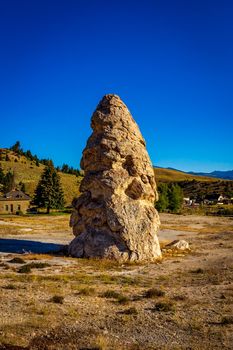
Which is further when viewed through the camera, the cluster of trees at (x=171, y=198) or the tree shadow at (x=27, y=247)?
the cluster of trees at (x=171, y=198)

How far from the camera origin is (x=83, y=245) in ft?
117

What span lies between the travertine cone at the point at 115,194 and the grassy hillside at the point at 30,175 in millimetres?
103904

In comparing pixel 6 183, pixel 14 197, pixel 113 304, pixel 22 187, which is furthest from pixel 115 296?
pixel 22 187

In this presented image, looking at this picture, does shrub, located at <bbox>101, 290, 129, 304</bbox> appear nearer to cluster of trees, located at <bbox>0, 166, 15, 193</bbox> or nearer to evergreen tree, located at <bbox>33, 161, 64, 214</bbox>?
evergreen tree, located at <bbox>33, 161, 64, 214</bbox>

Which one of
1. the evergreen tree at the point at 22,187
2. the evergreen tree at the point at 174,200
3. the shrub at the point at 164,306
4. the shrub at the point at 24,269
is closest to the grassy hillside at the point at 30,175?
the evergreen tree at the point at 22,187

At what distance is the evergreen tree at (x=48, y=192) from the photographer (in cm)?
10488

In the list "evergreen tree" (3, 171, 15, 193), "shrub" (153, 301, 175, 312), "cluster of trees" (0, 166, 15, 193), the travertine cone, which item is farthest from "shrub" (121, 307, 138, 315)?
"evergreen tree" (3, 171, 15, 193)

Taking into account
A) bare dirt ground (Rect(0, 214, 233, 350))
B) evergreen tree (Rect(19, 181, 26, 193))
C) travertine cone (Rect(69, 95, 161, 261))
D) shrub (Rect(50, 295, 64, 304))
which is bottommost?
bare dirt ground (Rect(0, 214, 233, 350))

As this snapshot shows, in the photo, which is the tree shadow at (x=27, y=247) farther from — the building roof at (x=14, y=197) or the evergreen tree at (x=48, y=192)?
the building roof at (x=14, y=197)

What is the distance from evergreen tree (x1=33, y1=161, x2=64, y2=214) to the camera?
104875 mm

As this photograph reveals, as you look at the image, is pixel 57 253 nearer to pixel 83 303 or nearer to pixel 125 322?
pixel 83 303

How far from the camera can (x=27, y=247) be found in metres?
42.6

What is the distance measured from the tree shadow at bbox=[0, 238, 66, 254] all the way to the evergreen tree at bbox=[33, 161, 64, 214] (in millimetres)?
55951

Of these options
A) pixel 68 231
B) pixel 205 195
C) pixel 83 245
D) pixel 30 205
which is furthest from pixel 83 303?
pixel 205 195
